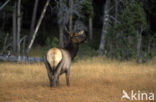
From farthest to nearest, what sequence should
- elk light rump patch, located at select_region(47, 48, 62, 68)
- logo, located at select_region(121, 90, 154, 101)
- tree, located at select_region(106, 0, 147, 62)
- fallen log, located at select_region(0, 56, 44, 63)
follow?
1. tree, located at select_region(106, 0, 147, 62)
2. fallen log, located at select_region(0, 56, 44, 63)
3. elk light rump patch, located at select_region(47, 48, 62, 68)
4. logo, located at select_region(121, 90, 154, 101)

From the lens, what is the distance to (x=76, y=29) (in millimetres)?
22047

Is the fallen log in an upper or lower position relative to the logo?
lower

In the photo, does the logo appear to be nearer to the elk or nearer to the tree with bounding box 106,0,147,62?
the elk

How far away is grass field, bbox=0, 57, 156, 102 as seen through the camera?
8945 mm

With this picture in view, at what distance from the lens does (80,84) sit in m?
11.5

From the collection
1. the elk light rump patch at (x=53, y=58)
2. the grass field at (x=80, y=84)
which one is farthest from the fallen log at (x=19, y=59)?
the elk light rump patch at (x=53, y=58)

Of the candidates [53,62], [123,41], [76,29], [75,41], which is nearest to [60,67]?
[53,62]

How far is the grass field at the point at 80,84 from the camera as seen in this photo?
29.3ft

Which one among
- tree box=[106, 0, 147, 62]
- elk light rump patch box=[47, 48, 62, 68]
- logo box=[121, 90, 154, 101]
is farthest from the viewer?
tree box=[106, 0, 147, 62]

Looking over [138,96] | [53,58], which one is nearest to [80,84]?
[53,58]

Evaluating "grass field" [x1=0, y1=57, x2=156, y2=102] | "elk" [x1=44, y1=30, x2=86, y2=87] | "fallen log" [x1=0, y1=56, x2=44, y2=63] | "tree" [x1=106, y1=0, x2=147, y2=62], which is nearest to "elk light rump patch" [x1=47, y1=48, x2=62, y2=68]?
"elk" [x1=44, y1=30, x2=86, y2=87]

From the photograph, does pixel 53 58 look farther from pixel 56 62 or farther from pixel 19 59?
pixel 19 59

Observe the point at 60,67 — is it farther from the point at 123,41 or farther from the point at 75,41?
the point at 123,41

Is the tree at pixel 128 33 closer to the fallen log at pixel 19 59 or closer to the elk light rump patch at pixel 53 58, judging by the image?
the fallen log at pixel 19 59
